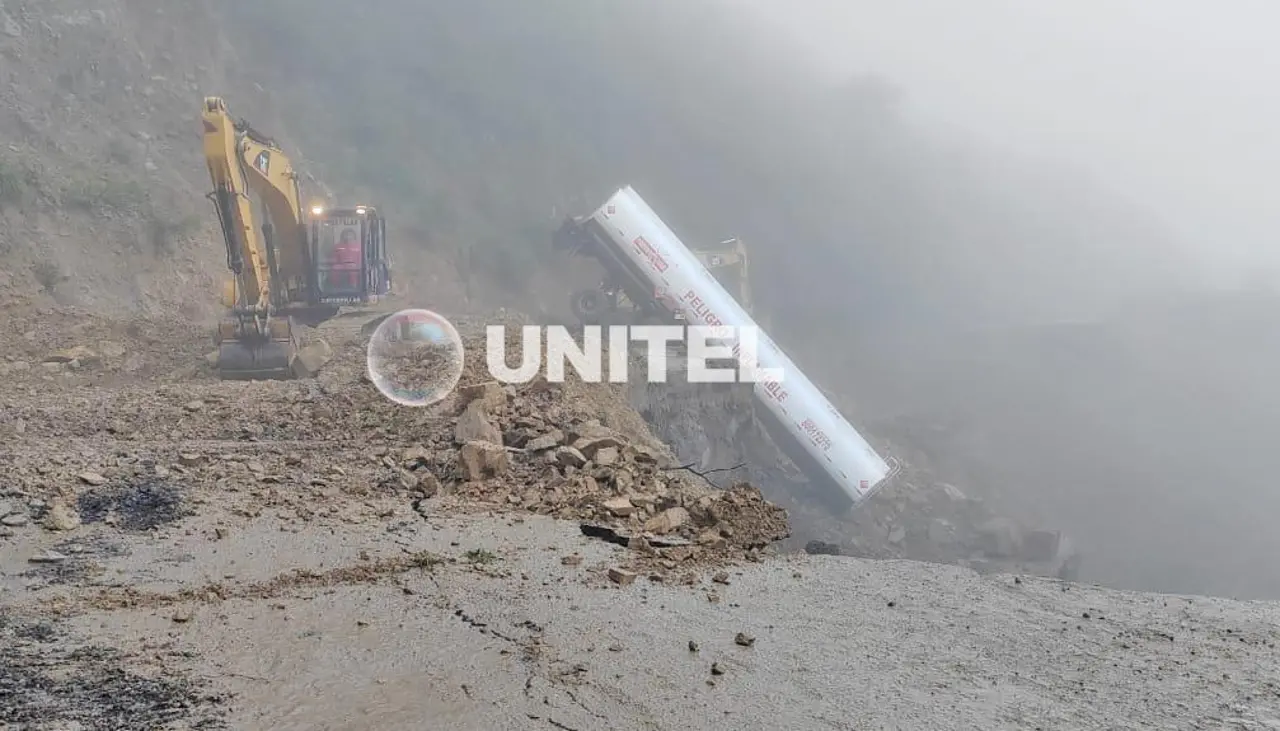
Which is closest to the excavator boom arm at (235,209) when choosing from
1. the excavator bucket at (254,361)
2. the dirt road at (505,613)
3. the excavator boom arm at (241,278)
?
the excavator boom arm at (241,278)

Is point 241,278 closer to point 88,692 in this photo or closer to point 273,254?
point 273,254

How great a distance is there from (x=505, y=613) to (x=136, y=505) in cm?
319

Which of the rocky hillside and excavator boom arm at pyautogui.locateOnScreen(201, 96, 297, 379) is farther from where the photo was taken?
the rocky hillside

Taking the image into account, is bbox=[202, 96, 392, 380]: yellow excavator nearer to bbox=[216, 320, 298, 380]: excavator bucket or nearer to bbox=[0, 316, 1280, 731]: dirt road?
bbox=[216, 320, 298, 380]: excavator bucket

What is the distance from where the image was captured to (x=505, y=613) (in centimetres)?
473

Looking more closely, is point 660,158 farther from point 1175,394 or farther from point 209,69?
point 1175,394

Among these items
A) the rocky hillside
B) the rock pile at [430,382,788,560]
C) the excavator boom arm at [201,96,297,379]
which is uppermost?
the rocky hillside

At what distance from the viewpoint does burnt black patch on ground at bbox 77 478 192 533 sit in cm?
604

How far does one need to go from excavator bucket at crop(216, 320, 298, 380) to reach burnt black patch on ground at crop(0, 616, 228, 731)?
8.16 metres

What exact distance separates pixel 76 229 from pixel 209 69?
10688 millimetres

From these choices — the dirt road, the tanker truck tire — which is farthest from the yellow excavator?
the tanker truck tire

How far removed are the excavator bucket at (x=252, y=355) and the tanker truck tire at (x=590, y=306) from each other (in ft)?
25.1

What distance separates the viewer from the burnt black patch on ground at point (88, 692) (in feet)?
10.8

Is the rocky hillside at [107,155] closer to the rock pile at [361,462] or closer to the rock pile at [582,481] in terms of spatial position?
the rock pile at [361,462]
